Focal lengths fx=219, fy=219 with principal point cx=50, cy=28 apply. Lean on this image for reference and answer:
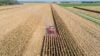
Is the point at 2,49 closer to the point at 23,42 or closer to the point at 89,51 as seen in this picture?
the point at 23,42

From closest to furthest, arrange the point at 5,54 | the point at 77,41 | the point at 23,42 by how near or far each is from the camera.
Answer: the point at 5,54
the point at 23,42
the point at 77,41

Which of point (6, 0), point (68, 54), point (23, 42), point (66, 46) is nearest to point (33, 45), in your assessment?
point (23, 42)

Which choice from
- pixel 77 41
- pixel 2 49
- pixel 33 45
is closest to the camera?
pixel 2 49

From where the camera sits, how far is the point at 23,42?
11.6 m

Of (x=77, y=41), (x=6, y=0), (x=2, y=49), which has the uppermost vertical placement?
(x=2, y=49)

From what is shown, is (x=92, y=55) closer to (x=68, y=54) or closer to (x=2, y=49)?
(x=68, y=54)

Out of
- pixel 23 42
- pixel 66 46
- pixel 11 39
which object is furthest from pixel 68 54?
pixel 11 39

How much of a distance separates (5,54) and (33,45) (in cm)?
210

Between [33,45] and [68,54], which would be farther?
[33,45]

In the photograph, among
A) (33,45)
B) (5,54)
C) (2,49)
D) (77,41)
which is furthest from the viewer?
(77,41)

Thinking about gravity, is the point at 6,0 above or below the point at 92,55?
below

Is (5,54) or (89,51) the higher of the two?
(5,54)

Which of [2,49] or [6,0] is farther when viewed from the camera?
[6,0]

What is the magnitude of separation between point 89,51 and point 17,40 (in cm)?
414
